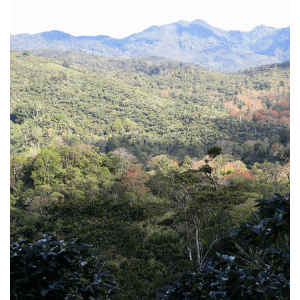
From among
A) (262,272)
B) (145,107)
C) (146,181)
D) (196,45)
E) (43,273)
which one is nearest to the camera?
(262,272)

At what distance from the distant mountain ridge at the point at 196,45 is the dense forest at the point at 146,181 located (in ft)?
213

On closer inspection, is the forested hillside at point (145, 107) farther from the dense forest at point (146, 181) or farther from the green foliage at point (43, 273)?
the green foliage at point (43, 273)

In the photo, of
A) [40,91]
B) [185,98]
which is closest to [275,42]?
[185,98]

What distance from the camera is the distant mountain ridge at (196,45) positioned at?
144 meters

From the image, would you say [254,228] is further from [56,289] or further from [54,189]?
[54,189]

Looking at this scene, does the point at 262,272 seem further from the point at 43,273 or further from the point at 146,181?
the point at 146,181

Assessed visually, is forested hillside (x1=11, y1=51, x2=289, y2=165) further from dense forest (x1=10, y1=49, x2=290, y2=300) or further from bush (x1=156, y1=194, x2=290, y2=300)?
bush (x1=156, y1=194, x2=290, y2=300)

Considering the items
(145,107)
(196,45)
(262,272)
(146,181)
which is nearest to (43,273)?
(262,272)

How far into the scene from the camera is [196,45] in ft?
605

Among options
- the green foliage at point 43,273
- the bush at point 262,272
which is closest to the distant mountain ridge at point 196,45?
the bush at point 262,272

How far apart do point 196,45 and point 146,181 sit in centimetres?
18279

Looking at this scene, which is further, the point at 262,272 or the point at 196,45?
the point at 196,45

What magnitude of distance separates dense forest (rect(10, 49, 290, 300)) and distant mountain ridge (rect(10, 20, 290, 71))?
6498 cm
